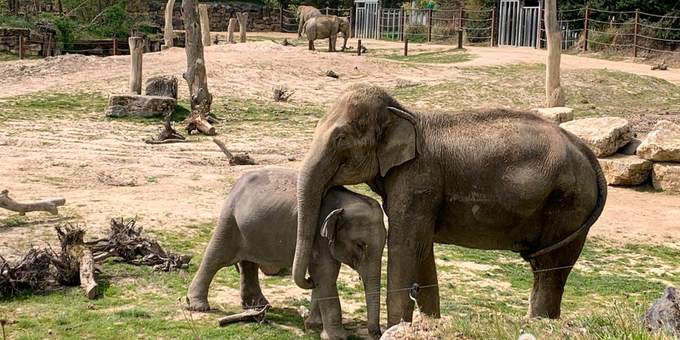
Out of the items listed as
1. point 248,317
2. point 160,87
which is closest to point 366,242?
point 248,317

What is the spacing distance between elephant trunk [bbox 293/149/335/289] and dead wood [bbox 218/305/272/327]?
85cm

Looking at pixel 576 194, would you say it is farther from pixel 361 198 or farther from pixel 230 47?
pixel 230 47

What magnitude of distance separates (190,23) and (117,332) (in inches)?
575

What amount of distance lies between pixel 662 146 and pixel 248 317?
9424 millimetres

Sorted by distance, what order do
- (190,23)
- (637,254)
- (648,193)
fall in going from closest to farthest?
(637,254) < (648,193) < (190,23)

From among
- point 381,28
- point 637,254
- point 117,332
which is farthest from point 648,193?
point 381,28

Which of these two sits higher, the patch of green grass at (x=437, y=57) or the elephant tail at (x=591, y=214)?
the elephant tail at (x=591, y=214)

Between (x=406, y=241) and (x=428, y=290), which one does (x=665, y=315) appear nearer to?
(x=406, y=241)

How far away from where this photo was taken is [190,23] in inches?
829

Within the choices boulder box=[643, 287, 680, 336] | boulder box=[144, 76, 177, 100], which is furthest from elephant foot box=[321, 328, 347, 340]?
boulder box=[144, 76, 177, 100]

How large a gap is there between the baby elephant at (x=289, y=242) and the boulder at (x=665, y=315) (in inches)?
83.1

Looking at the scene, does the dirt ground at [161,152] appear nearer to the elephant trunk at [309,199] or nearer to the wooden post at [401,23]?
the elephant trunk at [309,199]

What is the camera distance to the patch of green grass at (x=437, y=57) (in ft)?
107

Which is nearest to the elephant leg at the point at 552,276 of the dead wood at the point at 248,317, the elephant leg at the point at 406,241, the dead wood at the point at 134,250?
the elephant leg at the point at 406,241
